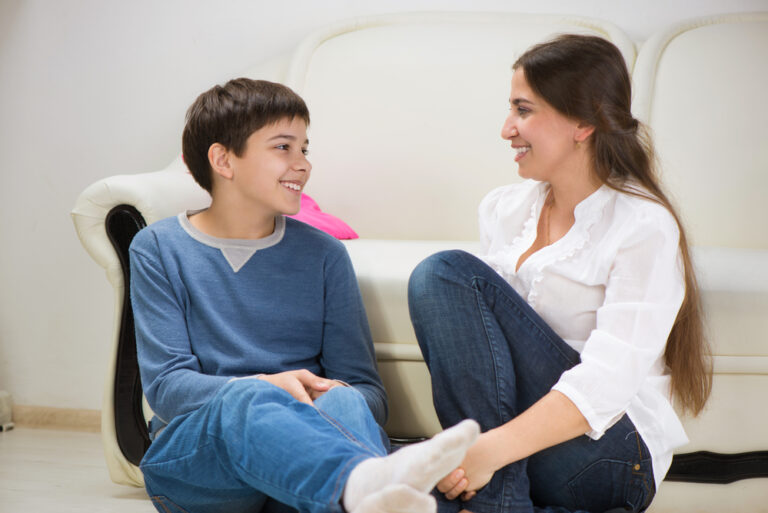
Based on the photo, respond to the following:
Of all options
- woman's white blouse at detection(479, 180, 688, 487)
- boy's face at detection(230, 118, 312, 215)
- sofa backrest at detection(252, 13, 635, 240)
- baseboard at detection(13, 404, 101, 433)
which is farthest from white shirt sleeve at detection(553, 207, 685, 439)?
baseboard at detection(13, 404, 101, 433)

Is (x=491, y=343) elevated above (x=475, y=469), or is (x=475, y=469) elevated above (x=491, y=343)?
(x=491, y=343)

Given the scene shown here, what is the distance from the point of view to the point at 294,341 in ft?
3.97

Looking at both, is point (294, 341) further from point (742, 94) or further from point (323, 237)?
point (742, 94)

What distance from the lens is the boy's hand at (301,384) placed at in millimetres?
995

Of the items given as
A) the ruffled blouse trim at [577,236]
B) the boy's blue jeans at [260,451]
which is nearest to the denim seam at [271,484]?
the boy's blue jeans at [260,451]

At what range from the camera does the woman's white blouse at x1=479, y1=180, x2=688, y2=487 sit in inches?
37.6

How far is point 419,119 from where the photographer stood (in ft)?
5.93

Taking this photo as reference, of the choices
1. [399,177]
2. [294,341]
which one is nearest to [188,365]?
[294,341]

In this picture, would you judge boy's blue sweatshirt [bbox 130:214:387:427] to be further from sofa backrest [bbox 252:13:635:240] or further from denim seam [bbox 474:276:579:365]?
sofa backrest [bbox 252:13:635:240]

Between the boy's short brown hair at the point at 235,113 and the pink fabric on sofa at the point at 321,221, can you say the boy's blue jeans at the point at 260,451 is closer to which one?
the boy's short brown hair at the point at 235,113

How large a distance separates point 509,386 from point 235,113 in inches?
23.0

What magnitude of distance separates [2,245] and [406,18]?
1.24 m

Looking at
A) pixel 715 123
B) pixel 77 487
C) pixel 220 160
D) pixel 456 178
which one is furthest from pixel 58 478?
pixel 715 123

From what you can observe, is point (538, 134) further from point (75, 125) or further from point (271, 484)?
point (75, 125)
